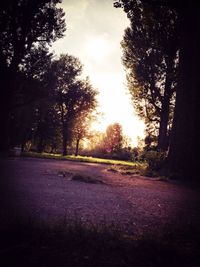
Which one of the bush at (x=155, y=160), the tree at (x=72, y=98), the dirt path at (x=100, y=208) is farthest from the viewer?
the tree at (x=72, y=98)

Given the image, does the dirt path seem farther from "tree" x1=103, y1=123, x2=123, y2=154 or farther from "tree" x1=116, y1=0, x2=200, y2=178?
"tree" x1=103, y1=123, x2=123, y2=154

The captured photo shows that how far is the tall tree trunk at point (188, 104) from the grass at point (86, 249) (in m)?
9.29

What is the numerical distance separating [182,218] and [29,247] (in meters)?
3.16

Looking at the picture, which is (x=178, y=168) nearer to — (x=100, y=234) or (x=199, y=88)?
(x=199, y=88)

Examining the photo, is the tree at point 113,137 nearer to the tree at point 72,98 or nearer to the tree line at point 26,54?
the tree at point 72,98

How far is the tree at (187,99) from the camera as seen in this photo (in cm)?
1194

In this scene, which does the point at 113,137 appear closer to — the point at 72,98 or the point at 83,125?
the point at 83,125

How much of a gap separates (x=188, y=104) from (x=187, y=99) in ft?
0.88

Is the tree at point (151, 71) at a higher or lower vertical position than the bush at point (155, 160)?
higher

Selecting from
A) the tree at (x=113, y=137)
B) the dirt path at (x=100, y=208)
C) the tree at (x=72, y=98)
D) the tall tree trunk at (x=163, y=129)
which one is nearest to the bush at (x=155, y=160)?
the dirt path at (x=100, y=208)

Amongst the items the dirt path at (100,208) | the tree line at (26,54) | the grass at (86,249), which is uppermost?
the tree line at (26,54)

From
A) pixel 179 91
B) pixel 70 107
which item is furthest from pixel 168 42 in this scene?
pixel 70 107

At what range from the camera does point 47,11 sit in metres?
20.9

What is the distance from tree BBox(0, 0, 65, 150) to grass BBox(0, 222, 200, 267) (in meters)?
18.2
